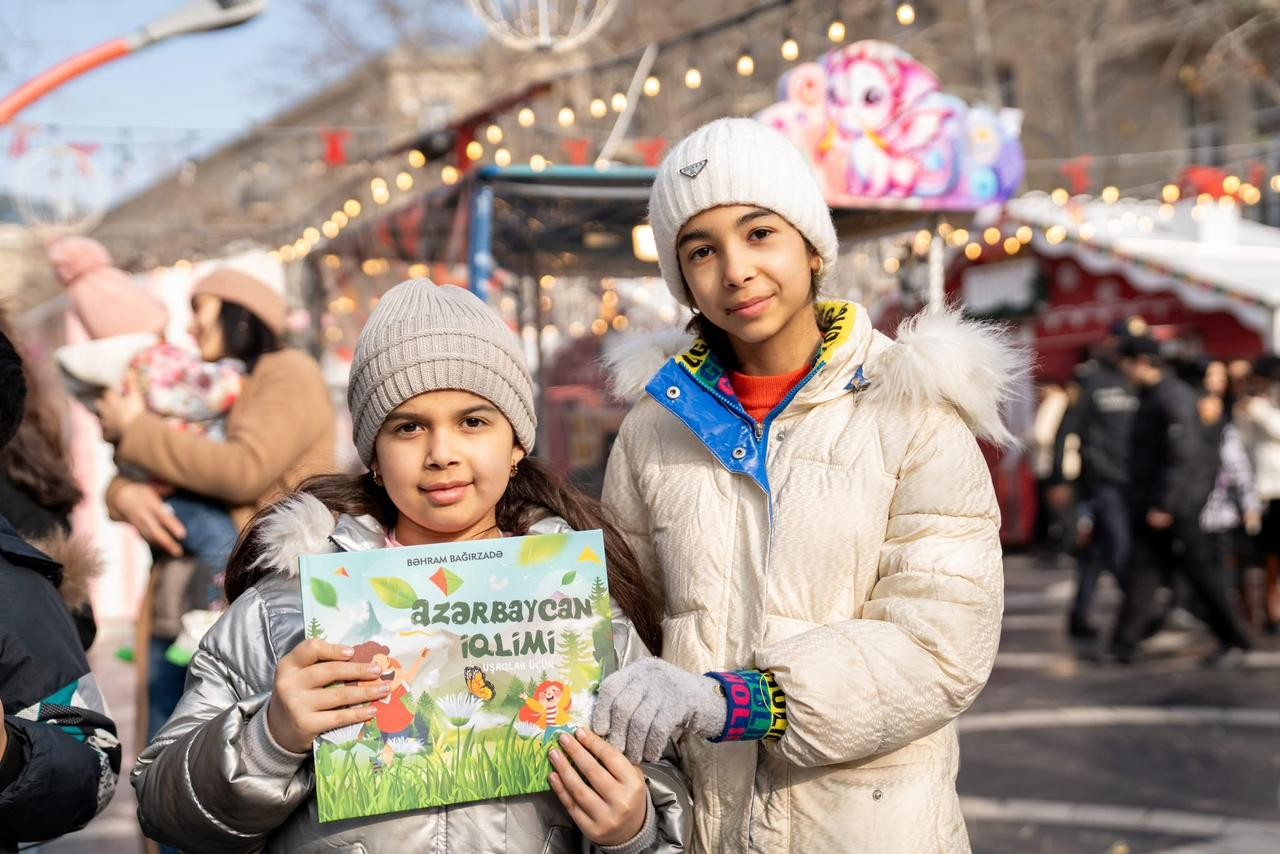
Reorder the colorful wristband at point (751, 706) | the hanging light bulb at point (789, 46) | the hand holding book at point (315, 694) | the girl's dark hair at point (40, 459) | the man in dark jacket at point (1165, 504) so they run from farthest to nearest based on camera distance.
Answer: the man in dark jacket at point (1165, 504) → the hanging light bulb at point (789, 46) → the girl's dark hair at point (40, 459) → the colorful wristband at point (751, 706) → the hand holding book at point (315, 694)

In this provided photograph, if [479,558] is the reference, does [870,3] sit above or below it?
above

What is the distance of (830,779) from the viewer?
1.98 metres

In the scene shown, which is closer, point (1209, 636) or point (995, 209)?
point (995, 209)

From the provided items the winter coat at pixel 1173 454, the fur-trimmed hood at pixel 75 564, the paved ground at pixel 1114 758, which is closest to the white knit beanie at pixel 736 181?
the fur-trimmed hood at pixel 75 564

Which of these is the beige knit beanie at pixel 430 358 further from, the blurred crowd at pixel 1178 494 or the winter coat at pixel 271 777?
the blurred crowd at pixel 1178 494

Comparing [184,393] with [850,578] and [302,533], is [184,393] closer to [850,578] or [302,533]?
[302,533]

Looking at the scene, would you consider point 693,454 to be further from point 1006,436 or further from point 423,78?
point 423,78

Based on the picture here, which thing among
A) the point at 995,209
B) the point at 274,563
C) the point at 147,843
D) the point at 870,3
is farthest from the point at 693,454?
the point at 870,3

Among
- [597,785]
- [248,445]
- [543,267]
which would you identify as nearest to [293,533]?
[597,785]

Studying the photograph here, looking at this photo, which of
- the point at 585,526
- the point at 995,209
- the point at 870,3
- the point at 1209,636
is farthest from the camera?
the point at 870,3

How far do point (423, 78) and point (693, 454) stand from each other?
25.3 m

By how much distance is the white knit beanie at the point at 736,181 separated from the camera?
6.82ft

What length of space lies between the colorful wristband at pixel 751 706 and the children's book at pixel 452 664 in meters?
0.19

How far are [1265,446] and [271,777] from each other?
913 centimetres
